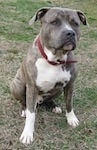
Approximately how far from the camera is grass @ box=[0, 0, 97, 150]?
381cm

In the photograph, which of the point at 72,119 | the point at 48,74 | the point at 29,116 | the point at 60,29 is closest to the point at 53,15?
the point at 60,29

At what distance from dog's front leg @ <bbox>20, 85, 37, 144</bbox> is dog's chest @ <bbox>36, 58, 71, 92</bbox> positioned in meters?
0.12

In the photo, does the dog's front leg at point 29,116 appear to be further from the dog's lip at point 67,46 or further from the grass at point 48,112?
the dog's lip at point 67,46

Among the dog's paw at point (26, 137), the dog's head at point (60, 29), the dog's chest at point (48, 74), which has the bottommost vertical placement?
the dog's paw at point (26, 137)

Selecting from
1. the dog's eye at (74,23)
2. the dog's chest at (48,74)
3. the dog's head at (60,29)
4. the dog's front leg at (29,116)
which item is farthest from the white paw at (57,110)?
the dog's eye at (74,23)

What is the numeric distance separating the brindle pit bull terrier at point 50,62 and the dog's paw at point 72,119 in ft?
0.61

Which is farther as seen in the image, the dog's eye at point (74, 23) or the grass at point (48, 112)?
the grass at point (48, 112)

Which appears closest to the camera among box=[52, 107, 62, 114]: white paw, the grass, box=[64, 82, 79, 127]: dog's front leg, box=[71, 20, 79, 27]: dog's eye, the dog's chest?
box=[71, 20, 79, 27]: dog's eye

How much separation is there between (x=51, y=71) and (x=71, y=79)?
247mm

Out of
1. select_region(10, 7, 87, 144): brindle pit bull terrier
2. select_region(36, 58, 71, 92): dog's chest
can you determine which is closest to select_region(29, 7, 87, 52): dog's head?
select_region(10, 7, 87, 144): brindle pit bull terrier

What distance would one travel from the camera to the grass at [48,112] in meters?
3.81

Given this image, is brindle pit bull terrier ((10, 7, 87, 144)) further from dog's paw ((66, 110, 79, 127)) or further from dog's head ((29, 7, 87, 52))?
dog's paw ((66, 110, 79, 127))

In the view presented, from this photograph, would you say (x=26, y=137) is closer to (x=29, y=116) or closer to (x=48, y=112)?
(x=29, y=116)

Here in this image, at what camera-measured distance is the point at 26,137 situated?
3807mm
